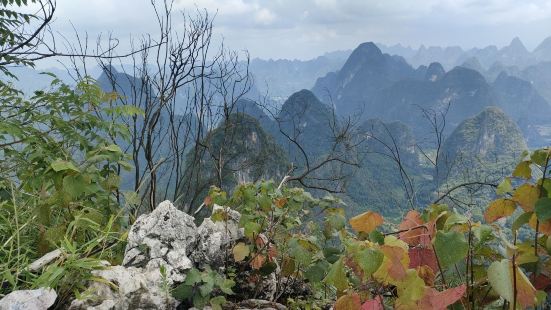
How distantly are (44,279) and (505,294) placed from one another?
67.2 inches

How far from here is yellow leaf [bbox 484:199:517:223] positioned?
1442 mm

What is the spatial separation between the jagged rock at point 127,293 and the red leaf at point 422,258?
107 cm

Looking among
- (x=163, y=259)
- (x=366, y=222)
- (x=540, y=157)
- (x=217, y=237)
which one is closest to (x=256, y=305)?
(x=217, y=237)

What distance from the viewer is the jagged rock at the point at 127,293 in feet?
5.69

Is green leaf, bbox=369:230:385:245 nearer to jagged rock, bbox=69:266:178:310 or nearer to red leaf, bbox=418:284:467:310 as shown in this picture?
red leaf, bbox=418:284:467:310

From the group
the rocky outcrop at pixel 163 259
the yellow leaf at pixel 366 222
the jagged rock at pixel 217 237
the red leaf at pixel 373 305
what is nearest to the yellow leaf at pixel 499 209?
the yellow leaf at pixel 366 222

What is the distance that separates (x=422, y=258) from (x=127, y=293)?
1.29 m

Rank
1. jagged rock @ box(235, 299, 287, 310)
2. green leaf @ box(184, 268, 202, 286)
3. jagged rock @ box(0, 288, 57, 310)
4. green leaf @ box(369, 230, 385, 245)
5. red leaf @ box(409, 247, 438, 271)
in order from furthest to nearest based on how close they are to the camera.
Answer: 1. jagged rock @ box(235, 299, 287, 310)
2. green leaf @ box(184, 268, 202, 286)
3. jagged rock @ box(0, 288, 57, 310)
4. red leaf @ box(409, 247, 438, 271)
5. green leaf @ box(369, 230, 385, 245)

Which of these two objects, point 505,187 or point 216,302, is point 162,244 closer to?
point 216,302

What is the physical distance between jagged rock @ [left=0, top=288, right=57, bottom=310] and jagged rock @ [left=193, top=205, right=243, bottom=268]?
0.87 m

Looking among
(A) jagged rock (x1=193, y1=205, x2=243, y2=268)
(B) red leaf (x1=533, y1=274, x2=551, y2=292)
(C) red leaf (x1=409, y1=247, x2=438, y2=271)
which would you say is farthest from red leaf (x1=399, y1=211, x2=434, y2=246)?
(A) jagged rock (x1=193, y1=205, x2=243, y2=268)

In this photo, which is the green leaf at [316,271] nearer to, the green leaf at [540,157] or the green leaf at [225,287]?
the green leaf at [225,287]

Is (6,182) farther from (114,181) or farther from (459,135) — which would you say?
(459,135)

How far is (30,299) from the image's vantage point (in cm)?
161
